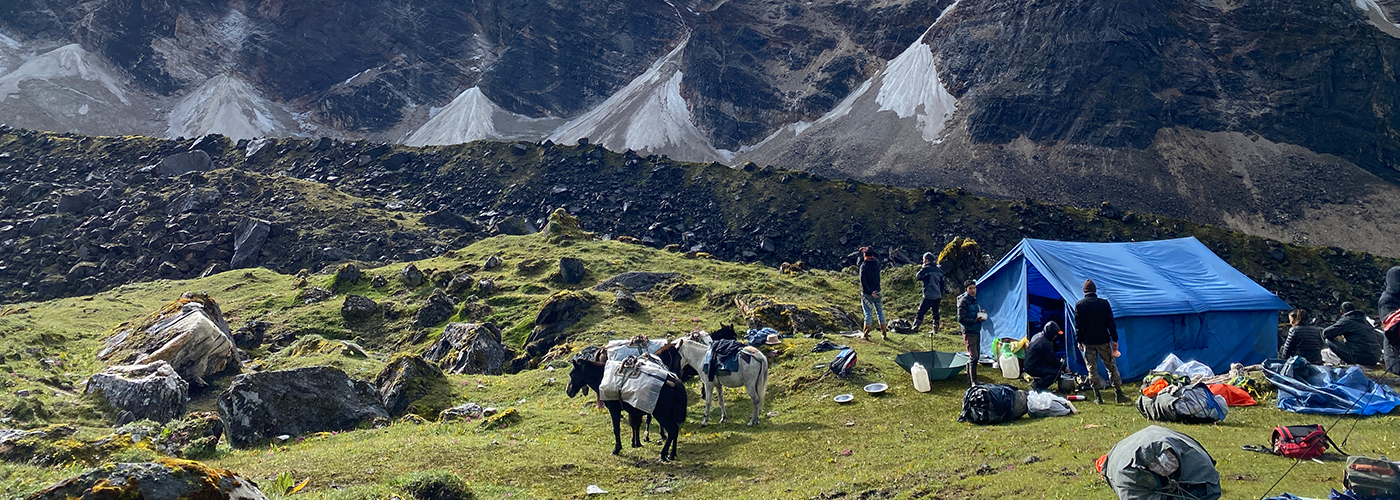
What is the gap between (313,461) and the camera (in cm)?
1397

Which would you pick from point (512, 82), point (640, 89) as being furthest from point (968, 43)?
point (512, 82)

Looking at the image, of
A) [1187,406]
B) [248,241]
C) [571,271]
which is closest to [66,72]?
[248,241]

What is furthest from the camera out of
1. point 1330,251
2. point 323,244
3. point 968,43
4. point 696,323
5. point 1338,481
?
point 968,43

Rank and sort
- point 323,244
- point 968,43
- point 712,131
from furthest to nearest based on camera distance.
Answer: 1. point 712,131
2. point 968,43
3. point 323,244

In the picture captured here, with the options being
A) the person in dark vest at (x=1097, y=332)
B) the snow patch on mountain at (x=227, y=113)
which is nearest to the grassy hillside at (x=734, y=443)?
the person in dark vest at (x=1097, y=332)

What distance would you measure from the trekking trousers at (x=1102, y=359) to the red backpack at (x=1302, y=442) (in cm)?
534

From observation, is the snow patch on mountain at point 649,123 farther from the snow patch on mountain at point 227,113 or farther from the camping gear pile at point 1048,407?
the camping gear pile at point 1048,407

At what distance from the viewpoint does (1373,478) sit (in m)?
8.83

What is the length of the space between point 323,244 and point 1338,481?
5525cm

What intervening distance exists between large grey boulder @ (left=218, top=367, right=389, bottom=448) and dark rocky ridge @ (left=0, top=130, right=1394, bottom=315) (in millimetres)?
35464

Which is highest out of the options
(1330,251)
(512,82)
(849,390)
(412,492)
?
(512,82)

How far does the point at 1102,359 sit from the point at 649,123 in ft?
446

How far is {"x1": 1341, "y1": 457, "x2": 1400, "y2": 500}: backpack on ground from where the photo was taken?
872 cm

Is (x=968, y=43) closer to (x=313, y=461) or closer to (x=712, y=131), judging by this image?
(x=712, y=131)
